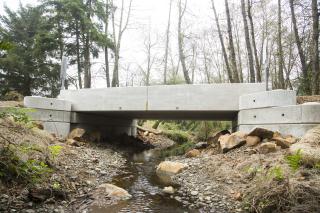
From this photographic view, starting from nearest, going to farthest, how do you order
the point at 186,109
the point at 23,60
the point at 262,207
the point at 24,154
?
the point at 262,207 → the point at 24,154 → the point at 186,109 → the point at 23,60

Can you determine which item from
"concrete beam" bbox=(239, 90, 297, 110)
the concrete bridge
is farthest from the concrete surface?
"concrete beam" bbox=(239, 90, 297, 110)

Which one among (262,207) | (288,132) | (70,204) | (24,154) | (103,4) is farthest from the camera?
(103,4)

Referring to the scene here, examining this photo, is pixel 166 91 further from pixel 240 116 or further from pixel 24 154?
pixel 24 154

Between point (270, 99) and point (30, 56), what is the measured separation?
15.9m

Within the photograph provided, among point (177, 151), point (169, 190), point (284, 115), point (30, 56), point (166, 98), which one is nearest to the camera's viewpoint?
point (169, 190)

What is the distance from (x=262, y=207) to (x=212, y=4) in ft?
50.3

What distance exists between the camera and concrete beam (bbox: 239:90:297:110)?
29.5 feet

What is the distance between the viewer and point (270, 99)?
30.6ft

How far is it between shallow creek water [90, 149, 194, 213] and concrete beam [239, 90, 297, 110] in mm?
4093

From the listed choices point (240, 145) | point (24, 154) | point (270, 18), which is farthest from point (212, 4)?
point (24, 154)

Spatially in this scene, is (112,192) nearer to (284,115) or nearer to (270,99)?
(284,115)

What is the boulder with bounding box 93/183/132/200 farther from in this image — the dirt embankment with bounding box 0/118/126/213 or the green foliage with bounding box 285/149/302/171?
the green foliage with bounding box 285/149/302/171

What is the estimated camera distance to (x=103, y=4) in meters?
20.9

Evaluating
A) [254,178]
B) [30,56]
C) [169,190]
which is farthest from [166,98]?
[30,56]
